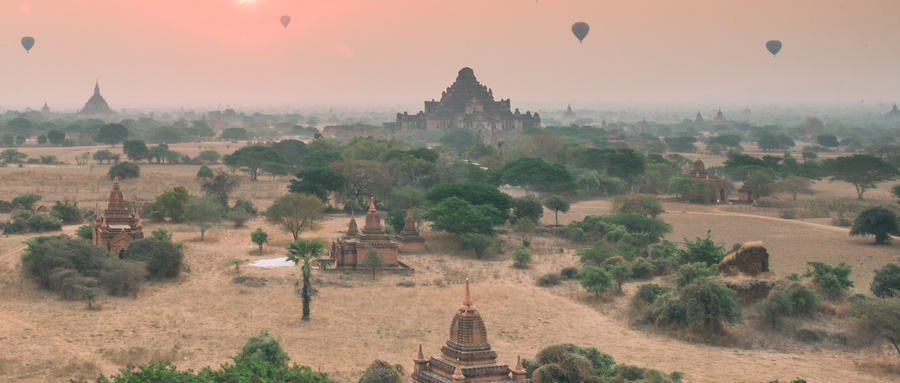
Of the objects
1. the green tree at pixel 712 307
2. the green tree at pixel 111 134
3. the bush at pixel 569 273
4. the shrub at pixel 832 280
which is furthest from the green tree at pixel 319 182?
the green tree at pixel 111 134

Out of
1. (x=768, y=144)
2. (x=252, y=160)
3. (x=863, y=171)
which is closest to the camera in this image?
(x=863, y=171)

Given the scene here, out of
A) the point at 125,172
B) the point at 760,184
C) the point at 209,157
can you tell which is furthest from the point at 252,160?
the point at 760,184

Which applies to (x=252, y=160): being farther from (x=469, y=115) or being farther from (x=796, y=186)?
(x=469, y=115)

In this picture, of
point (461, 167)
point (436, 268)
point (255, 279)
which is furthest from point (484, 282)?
point (461, 167)

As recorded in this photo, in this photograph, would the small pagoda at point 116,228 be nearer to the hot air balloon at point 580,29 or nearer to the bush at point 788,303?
the bush at point 788,303

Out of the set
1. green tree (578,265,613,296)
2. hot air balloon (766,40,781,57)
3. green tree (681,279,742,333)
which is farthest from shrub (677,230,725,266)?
hot air balloon (766,40,781,57)

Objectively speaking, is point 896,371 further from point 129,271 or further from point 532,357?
point 129,271
